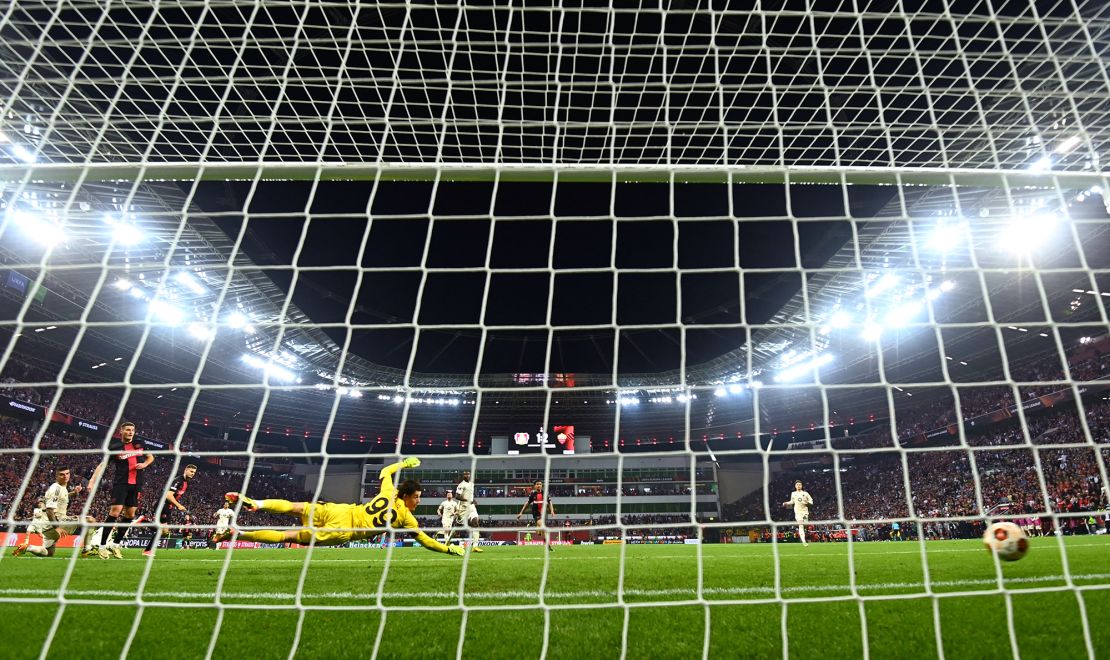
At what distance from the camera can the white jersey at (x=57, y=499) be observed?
24.9 ft

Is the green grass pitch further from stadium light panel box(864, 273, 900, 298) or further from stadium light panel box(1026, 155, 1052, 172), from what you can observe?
stadium light panel box(864, 273, 900, 298)

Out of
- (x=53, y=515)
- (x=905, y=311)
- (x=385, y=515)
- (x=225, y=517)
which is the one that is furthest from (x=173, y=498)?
(x=905, y=311)

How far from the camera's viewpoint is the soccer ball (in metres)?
2.93

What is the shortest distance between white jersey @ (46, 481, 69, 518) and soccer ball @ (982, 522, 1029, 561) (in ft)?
33.1

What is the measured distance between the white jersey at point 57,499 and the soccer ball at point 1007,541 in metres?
10.1

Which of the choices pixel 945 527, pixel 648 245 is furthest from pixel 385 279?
pixel 945 527

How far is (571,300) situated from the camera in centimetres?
1588

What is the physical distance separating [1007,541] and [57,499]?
10.5 metres

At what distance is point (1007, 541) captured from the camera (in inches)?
119

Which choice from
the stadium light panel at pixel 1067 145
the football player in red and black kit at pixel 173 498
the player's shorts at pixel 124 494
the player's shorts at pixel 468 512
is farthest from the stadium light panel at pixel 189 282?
the stadium light panel at pixel 1067 145

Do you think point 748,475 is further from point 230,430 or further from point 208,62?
point 208,62

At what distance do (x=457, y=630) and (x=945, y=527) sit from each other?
2258 centimetres

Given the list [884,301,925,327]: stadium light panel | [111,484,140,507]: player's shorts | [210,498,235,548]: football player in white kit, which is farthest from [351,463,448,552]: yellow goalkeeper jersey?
[884,301,925,327]: stadium light panel

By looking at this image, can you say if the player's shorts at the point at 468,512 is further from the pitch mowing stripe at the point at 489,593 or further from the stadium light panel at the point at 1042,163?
the stadium light panel at the point at 1042,163
